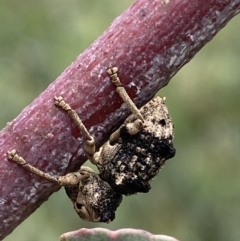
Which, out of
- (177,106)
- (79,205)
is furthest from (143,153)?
(177,106)

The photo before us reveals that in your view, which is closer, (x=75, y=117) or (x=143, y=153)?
(x=75, y=117)

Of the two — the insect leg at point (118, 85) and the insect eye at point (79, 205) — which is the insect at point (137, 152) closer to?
the insect eye at point (79, 205)

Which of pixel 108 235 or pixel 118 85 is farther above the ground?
pixel 118 85

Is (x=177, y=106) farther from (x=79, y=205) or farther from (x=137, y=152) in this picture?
(x=137, y=152)

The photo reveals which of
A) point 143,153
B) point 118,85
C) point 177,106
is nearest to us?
point 118,85

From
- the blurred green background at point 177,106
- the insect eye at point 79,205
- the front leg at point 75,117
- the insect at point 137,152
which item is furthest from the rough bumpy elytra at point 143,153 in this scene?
the blurred green background at point 177,106

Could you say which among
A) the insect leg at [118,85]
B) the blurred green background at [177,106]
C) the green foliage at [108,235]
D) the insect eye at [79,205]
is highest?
the blurred green background at [177,106]

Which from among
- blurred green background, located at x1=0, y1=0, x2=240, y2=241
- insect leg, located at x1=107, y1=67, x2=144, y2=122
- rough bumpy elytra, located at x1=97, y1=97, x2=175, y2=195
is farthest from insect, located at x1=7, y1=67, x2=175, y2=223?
blurred green background, located at x1=0, y1=0, x2=240, y2=241

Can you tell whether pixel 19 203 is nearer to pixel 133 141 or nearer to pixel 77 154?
pixel 77 154
